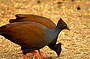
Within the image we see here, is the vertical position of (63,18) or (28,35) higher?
(28,35)

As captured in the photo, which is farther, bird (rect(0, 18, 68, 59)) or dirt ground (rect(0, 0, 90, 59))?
dirt ground (rect(0, 0, 90, 59))

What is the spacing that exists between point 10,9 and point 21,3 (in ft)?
6.11

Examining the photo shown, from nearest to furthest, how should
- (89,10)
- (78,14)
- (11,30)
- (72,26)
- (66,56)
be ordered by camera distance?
1. (11,30)
2. (66,56)
3. (72,26)
4. (78,14)
5. (89,10)

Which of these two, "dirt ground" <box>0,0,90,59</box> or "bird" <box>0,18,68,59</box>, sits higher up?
"bird" <box>0,18,68,59</box>

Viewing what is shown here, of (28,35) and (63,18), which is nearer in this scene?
(28,35)

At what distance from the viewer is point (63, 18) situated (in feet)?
43.5

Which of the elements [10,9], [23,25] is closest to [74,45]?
[23,25]

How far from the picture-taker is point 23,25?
7293mm

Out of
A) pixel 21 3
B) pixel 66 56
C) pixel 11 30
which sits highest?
pixel 11 30

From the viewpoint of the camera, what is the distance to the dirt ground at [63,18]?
857 cm

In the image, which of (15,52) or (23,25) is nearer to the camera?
(23,25)

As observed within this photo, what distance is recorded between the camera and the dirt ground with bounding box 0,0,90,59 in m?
8.57

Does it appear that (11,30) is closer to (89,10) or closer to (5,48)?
(5,48)

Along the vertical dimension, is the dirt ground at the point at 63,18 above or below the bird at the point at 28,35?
below
